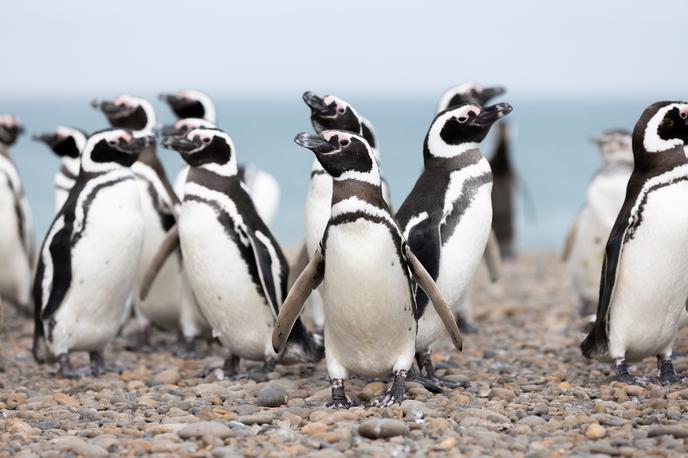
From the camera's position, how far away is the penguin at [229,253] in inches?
229

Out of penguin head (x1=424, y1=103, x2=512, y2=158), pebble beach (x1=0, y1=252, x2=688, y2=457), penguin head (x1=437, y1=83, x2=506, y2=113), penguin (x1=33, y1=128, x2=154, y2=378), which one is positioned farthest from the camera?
penguin head (x1=437, y1=83, x2=506, y2=113)

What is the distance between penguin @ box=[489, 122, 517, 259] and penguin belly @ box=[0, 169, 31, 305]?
753 cm

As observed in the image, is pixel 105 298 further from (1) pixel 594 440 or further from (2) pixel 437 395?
(1) pixel 594 440

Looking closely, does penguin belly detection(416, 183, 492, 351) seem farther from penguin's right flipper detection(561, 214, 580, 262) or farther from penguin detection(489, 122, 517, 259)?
penguin detection(489, 122, 517, 259)

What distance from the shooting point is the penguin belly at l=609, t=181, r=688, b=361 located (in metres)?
5.34

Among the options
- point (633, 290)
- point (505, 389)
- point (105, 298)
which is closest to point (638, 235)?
point (633, 290)

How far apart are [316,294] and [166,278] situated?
983 mm

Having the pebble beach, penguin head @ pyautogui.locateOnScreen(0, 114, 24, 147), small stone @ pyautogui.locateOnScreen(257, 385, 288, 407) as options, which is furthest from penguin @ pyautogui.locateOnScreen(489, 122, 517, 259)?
small stone @ pyautogui.locateOnScreen(257, 385, 288, 407)

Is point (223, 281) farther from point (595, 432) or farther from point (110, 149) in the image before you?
point (595, 432)

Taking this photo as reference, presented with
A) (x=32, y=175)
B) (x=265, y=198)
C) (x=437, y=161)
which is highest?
(x=437, y=161)

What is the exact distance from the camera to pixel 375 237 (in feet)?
15.9

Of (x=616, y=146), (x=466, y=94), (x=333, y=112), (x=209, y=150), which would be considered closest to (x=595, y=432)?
(x=333, y=112)

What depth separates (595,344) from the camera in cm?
570

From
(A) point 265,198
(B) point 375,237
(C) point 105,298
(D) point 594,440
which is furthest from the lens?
(A) point 265,198
